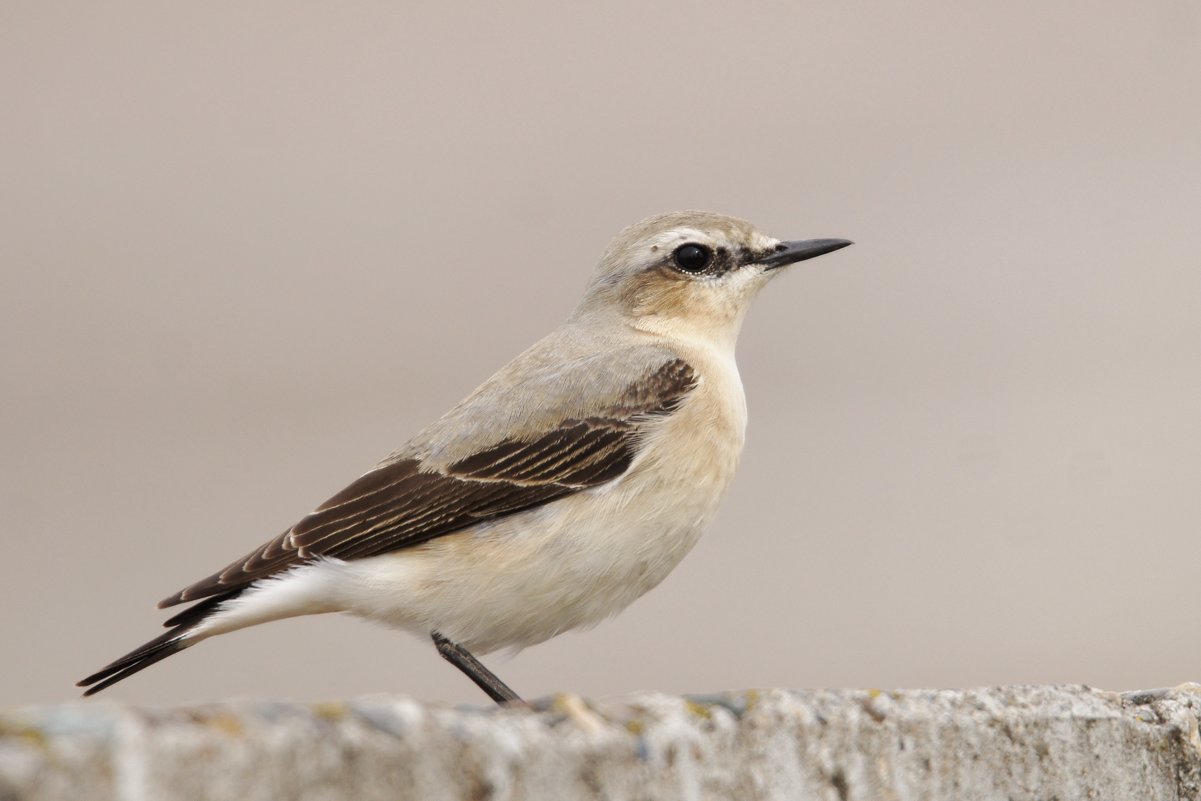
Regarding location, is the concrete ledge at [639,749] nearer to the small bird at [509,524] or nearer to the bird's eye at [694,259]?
the small bird at [509,524]

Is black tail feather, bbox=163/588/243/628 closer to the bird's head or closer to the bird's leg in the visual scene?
the bird's leg

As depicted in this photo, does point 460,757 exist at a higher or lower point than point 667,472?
lower

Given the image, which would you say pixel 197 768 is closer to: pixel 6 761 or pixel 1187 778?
pixel 6 761

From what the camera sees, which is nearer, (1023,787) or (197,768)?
(197,768)

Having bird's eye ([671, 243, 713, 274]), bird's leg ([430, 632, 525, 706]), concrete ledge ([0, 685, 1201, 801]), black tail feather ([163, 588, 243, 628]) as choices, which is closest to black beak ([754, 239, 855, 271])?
bird's eye ([671, 243, 713, 274])

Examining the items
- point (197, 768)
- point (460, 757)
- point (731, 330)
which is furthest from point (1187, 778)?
point (731, 330)

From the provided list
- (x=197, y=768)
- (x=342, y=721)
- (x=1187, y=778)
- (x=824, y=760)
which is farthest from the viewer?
(x=1187, y=778)
